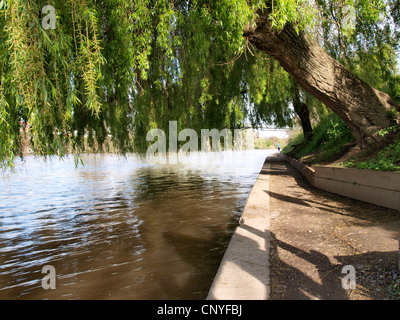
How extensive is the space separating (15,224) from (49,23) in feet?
13.2

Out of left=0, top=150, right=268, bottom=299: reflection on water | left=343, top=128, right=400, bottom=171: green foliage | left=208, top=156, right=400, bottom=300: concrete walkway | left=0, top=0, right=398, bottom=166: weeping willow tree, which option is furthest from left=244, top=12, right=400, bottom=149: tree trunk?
left=0, top=150, right=268, bottom=299: reflection on water

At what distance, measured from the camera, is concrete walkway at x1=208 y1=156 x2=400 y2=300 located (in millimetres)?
2473

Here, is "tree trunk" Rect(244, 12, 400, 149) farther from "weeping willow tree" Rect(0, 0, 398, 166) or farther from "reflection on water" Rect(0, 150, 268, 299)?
"reflection on water" Rect(0, 150, 268, 299)

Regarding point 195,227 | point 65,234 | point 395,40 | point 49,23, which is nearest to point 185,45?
point 49,23

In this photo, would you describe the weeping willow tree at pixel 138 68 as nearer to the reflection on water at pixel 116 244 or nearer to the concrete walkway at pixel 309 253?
the reflection on water at pixel 116 244

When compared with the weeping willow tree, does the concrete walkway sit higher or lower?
lower

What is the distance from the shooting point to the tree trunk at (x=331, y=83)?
7.17 meters

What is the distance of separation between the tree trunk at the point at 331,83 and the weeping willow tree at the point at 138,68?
0.02m

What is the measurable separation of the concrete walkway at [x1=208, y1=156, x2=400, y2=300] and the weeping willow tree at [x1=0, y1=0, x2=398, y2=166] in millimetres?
2626

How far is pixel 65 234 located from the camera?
5.12 metres

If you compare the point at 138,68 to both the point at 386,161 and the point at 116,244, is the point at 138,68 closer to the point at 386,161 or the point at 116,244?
the point at 116,244

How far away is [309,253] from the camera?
10.8 ft

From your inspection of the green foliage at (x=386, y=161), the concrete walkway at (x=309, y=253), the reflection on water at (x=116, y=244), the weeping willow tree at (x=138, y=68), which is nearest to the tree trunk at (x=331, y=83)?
the weeping willow tree at (x=138, y=68)
